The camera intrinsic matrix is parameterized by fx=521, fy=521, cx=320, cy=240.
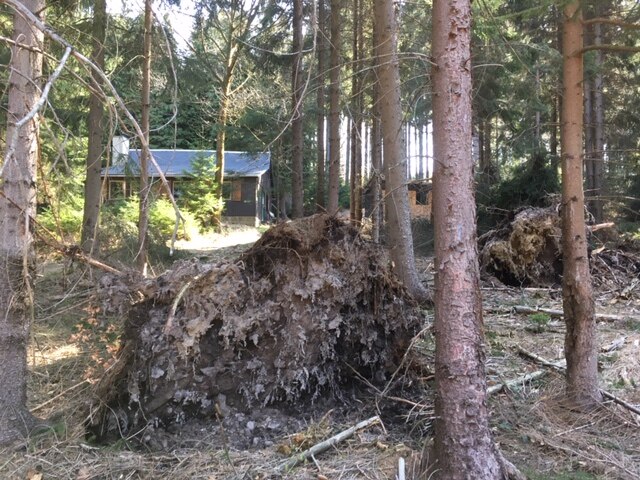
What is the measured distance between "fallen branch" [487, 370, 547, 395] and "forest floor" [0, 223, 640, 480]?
0.07ft

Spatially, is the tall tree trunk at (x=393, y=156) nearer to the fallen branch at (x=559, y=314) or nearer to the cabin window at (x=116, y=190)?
the fallen branch at (x=559, y=314)

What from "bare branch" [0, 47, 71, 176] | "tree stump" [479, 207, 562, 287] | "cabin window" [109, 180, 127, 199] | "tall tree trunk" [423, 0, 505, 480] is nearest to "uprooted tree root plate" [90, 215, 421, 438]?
"tall tree trunk" [423, 0, 505, 480]

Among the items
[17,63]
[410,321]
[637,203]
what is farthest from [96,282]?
[637,203]

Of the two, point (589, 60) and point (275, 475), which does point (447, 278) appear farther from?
point (589, 60)

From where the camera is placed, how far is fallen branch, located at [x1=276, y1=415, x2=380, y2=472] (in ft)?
12.1

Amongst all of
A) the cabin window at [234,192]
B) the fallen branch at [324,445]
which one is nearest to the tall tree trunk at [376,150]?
the fallen branch at [324,445]

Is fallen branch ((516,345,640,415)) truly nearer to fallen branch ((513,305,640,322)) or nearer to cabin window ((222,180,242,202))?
fallen branch ((513,305,640,322))

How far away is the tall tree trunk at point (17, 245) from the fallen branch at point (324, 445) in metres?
2.11

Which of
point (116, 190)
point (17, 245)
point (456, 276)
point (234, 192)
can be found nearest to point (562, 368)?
point (456, 276)

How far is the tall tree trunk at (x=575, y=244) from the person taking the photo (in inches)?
194

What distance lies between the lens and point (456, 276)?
11.3 feet

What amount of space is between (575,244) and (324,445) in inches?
120

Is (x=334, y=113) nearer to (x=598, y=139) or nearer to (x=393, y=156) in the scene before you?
(x=393, y=156)

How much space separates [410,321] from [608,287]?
22.3ft
